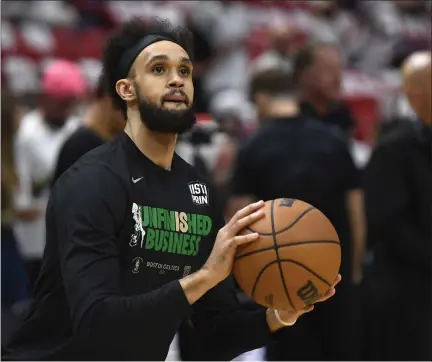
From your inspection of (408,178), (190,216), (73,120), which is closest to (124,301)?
(190,216)

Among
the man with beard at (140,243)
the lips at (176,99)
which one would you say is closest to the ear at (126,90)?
the man with beard at (140,243)

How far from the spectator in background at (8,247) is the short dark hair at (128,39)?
1271 mm

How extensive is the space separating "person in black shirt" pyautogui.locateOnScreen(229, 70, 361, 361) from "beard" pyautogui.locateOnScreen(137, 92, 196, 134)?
2159mm

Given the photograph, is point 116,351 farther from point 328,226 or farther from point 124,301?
point 328,226

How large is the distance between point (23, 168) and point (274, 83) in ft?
6.81

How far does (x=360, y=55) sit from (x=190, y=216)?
1185cm

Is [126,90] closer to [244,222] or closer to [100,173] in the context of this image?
[100,173]

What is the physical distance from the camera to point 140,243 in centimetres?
260

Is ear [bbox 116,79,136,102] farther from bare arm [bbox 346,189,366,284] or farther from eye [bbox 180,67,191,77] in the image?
bare arm [bbox 346,189,366,284]

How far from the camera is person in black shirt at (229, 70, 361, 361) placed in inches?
190

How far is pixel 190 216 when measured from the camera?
273 centimetres

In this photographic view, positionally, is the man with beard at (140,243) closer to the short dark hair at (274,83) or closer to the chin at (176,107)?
the chin at (176,107)

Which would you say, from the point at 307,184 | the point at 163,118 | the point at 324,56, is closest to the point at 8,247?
the point at 307,184

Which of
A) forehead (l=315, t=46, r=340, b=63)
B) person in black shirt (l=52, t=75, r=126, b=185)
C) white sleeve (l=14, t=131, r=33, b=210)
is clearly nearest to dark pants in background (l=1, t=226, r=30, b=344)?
person in black shirt (l=52, t=75, r=126, b=185)
